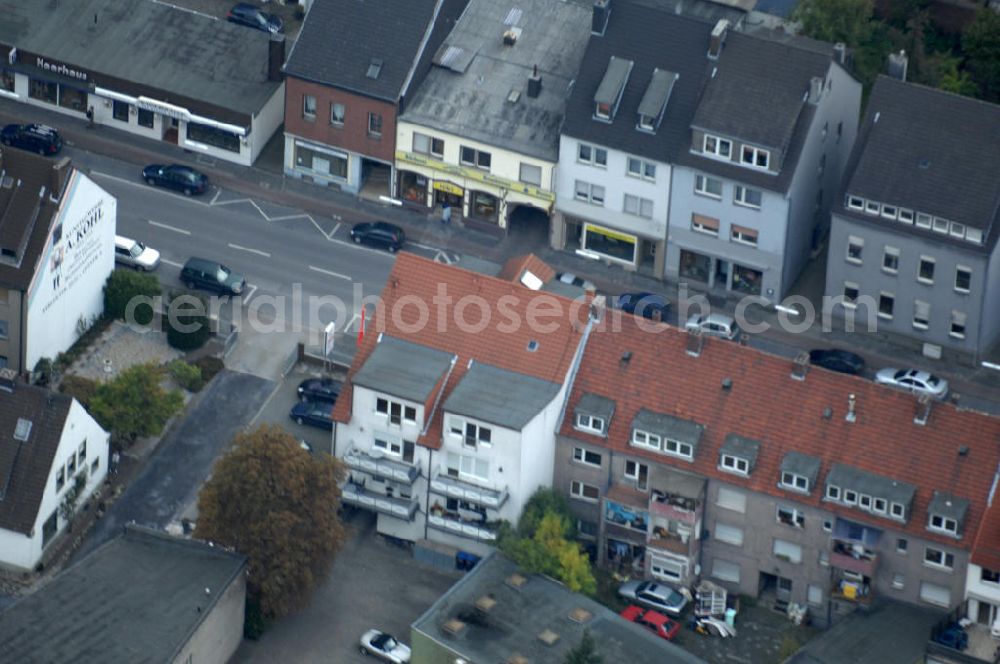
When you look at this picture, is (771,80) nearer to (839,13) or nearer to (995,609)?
(839,13)

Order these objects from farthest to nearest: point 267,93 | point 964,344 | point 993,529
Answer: point 267,93 → point 964,344 → point 993,529

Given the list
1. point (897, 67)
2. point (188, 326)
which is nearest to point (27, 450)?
point (188, 326)

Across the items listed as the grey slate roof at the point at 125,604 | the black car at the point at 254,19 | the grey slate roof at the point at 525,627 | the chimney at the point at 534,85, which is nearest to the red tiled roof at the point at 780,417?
the grey slate roof at the point at 525,627

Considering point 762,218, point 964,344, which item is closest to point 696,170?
point 762,218

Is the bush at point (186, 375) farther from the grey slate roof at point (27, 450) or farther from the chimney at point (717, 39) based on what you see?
the chimney at point (717, 39)

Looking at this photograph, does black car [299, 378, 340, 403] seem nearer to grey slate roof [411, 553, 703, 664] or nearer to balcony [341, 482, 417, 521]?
balcony [341, 482, 417, 521]

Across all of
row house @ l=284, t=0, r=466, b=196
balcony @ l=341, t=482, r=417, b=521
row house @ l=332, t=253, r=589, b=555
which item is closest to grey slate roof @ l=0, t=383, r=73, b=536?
row house @ l=332, t=253, r=589, b=555
